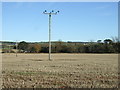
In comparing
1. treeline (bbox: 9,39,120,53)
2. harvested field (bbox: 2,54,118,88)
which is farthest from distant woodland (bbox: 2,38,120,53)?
harvested field (bbox: 2,54,118,88)

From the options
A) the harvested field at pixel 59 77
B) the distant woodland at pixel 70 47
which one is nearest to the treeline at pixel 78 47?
the distant woodland at pixel 70 47

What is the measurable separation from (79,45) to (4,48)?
3395 centimetres

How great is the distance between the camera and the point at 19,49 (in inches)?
4717

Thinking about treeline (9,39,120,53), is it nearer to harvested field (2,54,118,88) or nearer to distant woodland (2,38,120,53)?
distant woodland (2,38,120,53)

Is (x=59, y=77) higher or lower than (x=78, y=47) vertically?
lower

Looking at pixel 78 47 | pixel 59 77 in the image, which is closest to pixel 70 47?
pixel 78 47

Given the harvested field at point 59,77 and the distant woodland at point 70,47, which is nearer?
the harvested field at point 59,77

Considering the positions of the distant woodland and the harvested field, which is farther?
the distant woodland

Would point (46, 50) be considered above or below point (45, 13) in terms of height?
below

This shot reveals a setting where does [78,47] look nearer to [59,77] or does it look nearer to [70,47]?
[70,47]

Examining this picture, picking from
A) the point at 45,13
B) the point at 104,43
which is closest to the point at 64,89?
the point at 45,13

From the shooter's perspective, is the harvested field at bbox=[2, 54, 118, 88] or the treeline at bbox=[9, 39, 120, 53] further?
the treeline at bbox=[9, 39, 120, 53]

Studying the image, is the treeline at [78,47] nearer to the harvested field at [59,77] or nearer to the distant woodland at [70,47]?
the distant woodland at [70,47]

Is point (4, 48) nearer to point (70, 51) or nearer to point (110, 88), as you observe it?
point (70, 51)
